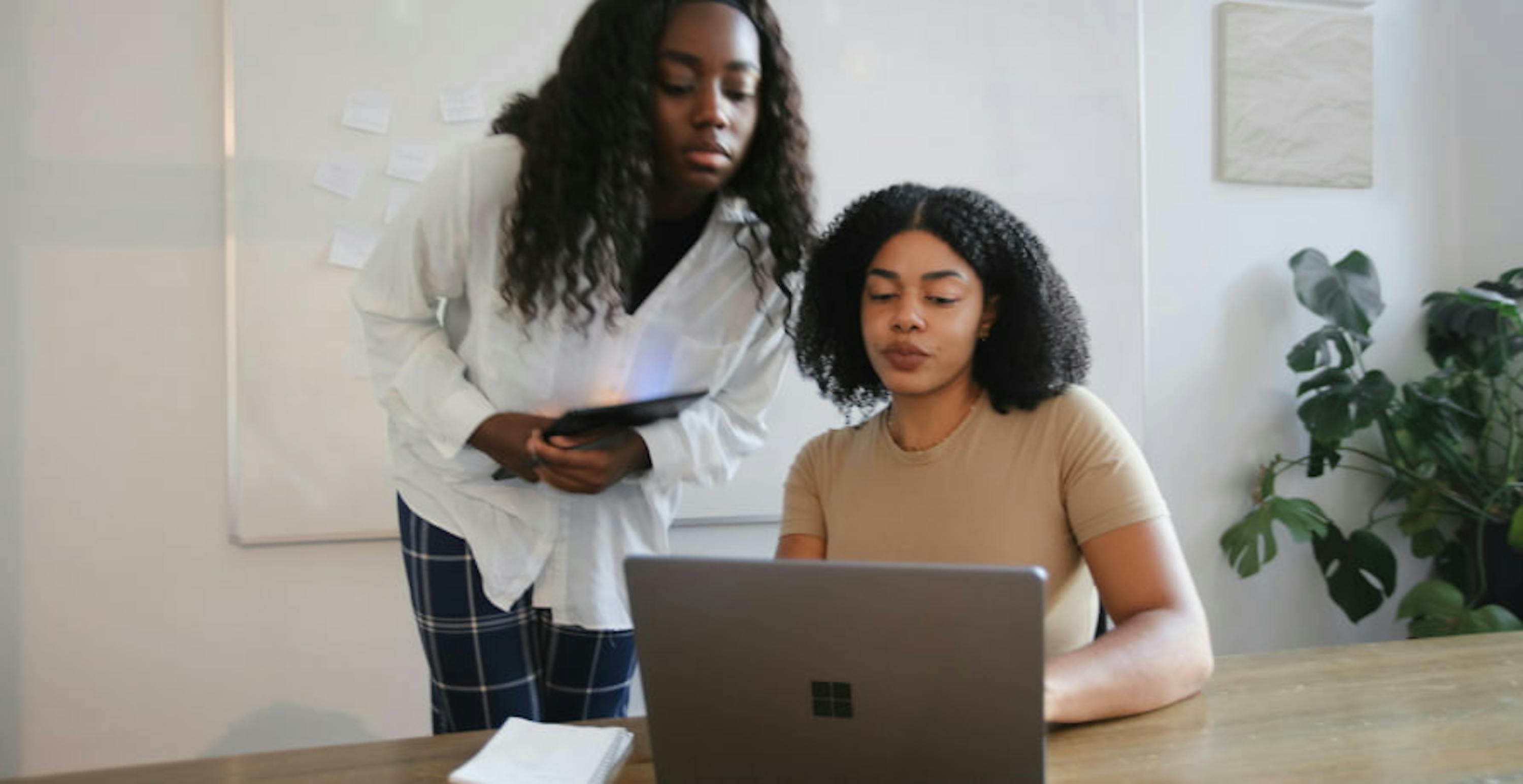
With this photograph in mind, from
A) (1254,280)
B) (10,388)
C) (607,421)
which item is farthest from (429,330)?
(1254,280)

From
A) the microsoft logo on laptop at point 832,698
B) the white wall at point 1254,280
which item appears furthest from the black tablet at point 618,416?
the white wall at point 1254,280

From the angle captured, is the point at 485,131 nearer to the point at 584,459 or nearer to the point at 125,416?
the point at 125,416

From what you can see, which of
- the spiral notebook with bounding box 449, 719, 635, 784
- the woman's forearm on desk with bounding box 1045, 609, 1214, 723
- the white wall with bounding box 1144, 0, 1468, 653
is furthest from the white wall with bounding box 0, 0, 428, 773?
the white wall with bounding box 1144, 0, 1468, 653

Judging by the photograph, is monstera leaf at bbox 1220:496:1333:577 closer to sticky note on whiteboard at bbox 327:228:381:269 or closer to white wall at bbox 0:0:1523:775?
white wall at bbox 0:0:1523:775

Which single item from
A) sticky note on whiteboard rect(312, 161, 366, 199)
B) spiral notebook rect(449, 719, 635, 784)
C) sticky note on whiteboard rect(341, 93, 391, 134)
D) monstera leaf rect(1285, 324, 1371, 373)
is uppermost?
sticky note on whiteboard rect(341, 93, 391, 134)

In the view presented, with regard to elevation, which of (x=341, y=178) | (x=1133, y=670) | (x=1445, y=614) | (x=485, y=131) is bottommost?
(x=1445, y=614)

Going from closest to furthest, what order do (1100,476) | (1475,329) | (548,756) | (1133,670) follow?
1. (548,756)
2. (1133,670)
3. (1100,476)
4. (1475,329)

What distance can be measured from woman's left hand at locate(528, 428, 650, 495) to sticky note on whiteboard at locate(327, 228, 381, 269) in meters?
1.15

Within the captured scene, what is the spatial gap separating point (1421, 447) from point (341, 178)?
2756 mm

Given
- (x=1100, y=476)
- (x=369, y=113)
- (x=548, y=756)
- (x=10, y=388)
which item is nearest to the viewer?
(x=548, y=756)

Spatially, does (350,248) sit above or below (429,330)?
above

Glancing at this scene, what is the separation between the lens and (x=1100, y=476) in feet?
4.02

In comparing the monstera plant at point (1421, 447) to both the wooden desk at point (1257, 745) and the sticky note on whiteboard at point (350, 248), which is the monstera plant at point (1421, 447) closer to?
the wooden desk at point (1257, 745)

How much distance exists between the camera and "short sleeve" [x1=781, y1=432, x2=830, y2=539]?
143 centimetres
